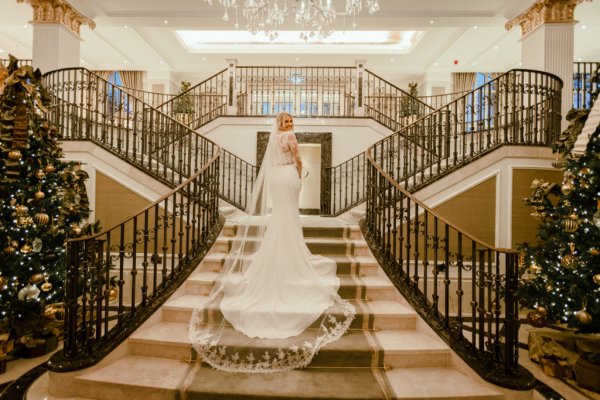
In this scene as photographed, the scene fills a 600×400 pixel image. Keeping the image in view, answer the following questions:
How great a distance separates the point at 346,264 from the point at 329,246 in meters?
0.46

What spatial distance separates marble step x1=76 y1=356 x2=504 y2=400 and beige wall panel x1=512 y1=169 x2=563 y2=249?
10.7 ft

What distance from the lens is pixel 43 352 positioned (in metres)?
3.60

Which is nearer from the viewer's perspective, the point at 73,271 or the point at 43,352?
the point at 73,271

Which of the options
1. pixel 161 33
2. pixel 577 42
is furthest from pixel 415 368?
pixel 577 42

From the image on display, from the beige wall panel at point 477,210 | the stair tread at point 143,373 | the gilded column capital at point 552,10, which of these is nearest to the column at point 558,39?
the gilded column capital at point 552,10

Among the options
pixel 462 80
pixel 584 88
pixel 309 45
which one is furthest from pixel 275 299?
pixel 462 80

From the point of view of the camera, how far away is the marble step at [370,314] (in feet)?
11.2

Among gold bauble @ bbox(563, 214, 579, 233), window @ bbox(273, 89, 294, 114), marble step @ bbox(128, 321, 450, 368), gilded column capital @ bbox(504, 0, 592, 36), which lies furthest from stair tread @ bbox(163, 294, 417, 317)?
gilded column capital @ bbox(504, 0, 592, 36)

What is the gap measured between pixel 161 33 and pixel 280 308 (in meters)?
10.2

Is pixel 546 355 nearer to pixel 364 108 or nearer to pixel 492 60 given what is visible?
pixel 364 108

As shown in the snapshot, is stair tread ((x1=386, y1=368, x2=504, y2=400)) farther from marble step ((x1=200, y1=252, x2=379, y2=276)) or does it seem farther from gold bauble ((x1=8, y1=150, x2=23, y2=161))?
gold bauble ((x1=8, y1=150, x2=23, y2=161))

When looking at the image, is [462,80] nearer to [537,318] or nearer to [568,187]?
[568,187]

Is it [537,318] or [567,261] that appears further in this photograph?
[537,318]

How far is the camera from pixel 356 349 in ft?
9.86
